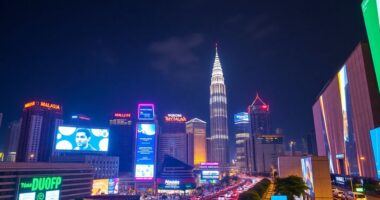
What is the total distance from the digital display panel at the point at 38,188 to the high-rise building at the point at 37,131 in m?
109

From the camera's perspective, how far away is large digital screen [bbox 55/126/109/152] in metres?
80.1

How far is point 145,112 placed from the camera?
484 ft

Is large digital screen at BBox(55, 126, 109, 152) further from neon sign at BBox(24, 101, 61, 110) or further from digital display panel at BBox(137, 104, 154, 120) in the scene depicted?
neon sign at BBox(24, 101, 61, 110)

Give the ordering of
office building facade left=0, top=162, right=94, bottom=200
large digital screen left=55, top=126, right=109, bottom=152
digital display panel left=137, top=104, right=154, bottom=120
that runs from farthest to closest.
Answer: digital display panel left=137, top=104, right=154, bottom=120 → large digital screen left=55, top=126, right=109, bottom=152 → office building facade left=0, top=162, right=94, bottom=200

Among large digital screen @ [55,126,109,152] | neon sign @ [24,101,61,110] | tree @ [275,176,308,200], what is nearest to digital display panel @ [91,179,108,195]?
large digital screen @ [55,126,109,152]

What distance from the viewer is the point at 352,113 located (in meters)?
68.3

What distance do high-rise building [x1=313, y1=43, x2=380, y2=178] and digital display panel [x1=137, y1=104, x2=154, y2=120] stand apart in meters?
83.0

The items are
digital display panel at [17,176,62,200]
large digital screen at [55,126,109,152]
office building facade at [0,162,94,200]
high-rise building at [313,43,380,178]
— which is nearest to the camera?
high-rise building at [313,43,380,178]

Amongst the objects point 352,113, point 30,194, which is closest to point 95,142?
point 30,194

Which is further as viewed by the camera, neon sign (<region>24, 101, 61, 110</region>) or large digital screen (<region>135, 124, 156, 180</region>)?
neon sign (<region>24, 101, 61, 110</region>)

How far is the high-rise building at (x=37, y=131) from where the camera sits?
173375 millimetres

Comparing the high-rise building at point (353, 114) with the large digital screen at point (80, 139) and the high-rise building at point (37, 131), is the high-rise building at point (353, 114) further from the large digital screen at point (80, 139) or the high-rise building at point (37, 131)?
the high-rise building at point (37, 131)

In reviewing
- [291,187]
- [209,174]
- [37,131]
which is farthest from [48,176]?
[37,131]

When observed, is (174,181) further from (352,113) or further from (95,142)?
(352,113)
